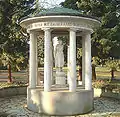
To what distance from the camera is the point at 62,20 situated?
38.2 feet

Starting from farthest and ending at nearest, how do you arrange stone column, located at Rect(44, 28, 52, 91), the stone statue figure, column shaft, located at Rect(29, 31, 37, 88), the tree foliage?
the tree foliage
the stone statue figure
column shaft, located at Rect(29, 31, 37, 88)
stone column, located at Rect(44, 28, 52, 91)

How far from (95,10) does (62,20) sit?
38.4 feet

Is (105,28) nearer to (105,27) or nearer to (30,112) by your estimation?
(105,27)

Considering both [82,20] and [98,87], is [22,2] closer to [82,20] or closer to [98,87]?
[98,87]

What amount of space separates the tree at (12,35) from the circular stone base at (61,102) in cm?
1034

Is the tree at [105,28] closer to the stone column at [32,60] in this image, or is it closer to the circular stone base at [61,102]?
the stone column at [32,60]

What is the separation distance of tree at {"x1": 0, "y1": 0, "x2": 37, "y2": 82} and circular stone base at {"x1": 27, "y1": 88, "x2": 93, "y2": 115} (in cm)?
1034

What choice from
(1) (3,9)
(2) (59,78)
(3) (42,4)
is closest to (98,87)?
(2) (59,78)

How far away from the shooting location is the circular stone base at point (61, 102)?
11445 millimetres

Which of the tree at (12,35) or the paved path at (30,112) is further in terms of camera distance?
the tree at (12,35)

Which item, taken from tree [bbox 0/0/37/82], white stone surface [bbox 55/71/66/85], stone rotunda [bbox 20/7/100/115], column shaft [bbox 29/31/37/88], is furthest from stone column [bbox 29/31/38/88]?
tree [bbox 0/0/37/82]

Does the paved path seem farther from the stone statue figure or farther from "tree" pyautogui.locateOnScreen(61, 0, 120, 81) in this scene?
"tree" pyautogui.locateOnScreen(61, 0, 120, 81)

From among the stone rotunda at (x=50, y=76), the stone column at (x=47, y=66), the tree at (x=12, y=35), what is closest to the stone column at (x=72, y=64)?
the stone rotunda at (x=50, y=76)

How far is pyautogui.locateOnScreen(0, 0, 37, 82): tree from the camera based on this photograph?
2152 cm
